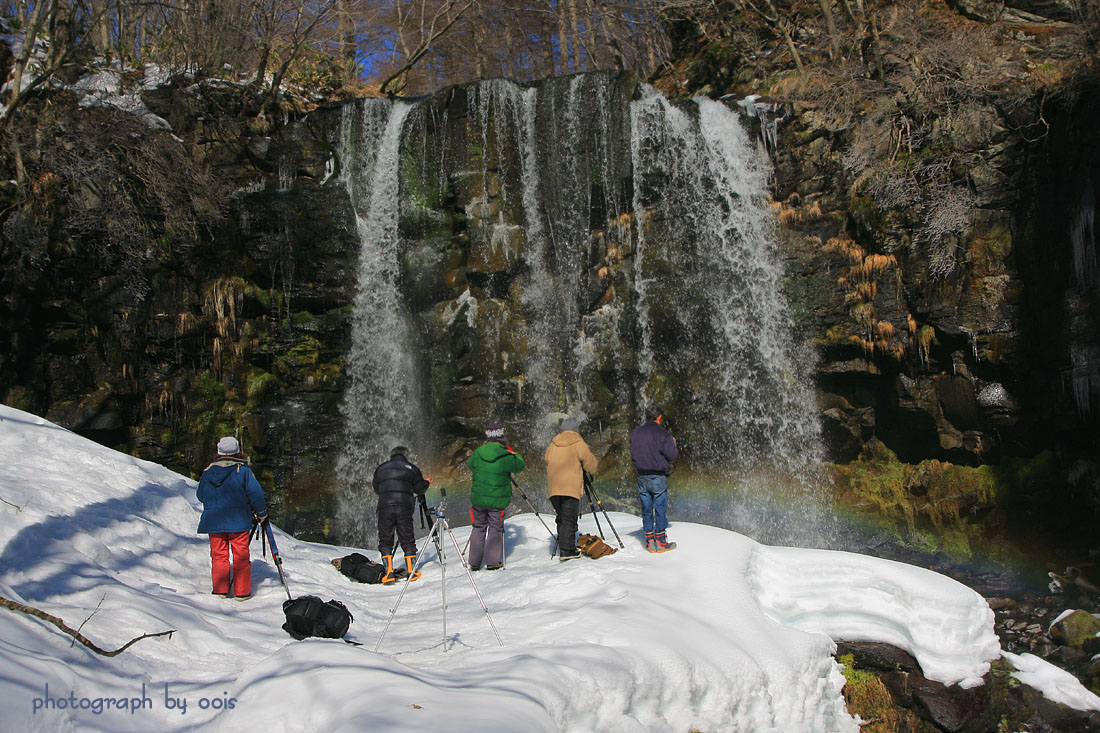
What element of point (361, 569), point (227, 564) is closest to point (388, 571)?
point (361, 569)

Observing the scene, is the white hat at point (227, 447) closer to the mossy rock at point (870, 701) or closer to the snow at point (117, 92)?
the mossy rock at point (870, 701)

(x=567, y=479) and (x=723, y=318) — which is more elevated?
(x=723, y=318)

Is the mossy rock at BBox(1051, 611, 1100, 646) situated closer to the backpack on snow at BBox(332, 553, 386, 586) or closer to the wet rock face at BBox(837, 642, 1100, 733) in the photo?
the wet rock face at BBox(837, 642, 1100, 733)

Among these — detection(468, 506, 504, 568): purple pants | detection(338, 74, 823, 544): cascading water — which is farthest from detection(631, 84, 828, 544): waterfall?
detection(468, 506, 504, 568): purple pants

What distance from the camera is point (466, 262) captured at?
17.0 m

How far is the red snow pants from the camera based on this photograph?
21.7 ft

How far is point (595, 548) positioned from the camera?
7.76m

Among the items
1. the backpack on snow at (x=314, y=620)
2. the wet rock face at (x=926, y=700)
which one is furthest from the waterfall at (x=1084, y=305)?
the backpack on snow at (x=314, y=620)

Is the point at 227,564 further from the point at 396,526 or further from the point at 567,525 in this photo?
the point at 567,525

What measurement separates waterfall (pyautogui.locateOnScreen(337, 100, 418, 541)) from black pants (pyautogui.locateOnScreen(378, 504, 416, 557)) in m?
8.15

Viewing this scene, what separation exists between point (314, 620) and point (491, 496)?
2773mm

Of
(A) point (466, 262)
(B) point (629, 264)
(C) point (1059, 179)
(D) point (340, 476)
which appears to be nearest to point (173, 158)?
(A) point (466, 262)

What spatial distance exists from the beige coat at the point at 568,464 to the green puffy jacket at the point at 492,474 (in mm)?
383

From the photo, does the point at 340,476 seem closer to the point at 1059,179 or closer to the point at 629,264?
the point at 629,264
